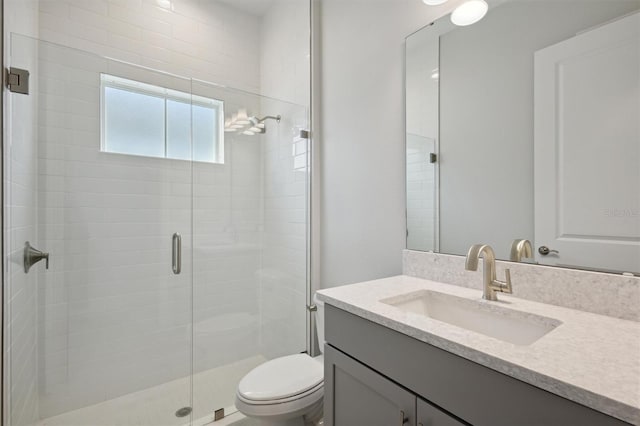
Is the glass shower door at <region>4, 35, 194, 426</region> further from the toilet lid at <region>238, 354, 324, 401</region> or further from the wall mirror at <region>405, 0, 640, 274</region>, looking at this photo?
the wall mirror at <region>405, 0, 640, 274</region>

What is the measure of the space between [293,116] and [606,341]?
1961 millimetres

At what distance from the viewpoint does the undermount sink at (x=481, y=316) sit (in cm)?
92

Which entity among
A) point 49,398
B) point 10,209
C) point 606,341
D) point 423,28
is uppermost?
point 423,28

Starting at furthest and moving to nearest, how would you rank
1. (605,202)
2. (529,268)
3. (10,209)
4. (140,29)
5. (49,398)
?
(140,29) < (49,398) < (10,209) < (529,268) < (605,202)

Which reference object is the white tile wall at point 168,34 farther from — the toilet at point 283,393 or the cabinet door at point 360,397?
the cabinet door at point 360,397

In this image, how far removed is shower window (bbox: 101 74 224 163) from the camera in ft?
6.13

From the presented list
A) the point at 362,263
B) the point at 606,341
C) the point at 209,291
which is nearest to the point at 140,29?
the point at 209,291

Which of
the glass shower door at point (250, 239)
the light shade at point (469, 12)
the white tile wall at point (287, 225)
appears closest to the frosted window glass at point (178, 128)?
the glass shower door at point (250, 239)

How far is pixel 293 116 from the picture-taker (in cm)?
218

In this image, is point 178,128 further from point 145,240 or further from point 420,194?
point 420,194

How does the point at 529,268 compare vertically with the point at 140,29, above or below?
below

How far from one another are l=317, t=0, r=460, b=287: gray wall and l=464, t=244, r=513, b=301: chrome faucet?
51 cm

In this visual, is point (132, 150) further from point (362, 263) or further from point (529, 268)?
point (529, 268)

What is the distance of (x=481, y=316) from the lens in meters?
1.04
